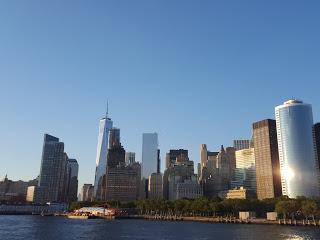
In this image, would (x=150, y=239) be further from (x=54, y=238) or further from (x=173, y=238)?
(x=54, y=238)

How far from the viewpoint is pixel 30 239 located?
12875 cm

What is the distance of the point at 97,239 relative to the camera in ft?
423

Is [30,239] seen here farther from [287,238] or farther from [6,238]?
[287,238]

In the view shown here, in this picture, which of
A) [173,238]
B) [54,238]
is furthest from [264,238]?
[54,238]

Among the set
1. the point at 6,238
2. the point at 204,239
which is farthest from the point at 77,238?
the point at 204,239

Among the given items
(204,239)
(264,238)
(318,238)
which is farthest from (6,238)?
(318,238)

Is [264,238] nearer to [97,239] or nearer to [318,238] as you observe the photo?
[318,238]

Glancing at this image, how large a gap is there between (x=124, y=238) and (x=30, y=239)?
28.7m

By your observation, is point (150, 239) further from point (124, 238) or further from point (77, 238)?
point (77, 238)

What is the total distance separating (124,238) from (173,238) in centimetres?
1537

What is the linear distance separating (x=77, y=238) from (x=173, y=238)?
3028cm

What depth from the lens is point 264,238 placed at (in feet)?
427

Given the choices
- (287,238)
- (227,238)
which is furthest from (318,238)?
(227,238)

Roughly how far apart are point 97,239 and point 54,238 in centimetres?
1407
